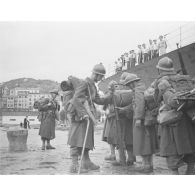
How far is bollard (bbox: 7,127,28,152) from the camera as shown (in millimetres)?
8023

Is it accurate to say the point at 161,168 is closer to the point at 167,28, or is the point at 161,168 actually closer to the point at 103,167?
the point at 103,167

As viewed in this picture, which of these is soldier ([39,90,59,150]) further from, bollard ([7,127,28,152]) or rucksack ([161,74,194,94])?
rucksack ([161,74,194,94])

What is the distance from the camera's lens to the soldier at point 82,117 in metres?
5.19

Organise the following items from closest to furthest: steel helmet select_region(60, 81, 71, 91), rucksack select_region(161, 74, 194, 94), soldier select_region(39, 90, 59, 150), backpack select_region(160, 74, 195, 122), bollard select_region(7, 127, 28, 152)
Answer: backpack select_region(160, 74, 195, 122) < rucksack select_region(161, 74, 194, 94) < steel helmet select_region(60, 81, 71, 91) < bollard select_region(7, 127, 28, 152) < soldier select_region(39, 90, 59, 150)

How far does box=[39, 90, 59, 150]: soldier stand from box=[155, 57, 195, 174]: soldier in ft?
14.2

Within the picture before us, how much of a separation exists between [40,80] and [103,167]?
7.15ft

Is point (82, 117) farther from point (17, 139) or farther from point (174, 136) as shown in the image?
point (17, 139)

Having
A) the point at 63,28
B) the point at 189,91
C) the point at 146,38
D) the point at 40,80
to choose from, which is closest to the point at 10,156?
the point at 40,80

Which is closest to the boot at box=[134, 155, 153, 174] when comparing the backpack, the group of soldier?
the group of soldier

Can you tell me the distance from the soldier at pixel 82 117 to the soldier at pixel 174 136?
1.15 m

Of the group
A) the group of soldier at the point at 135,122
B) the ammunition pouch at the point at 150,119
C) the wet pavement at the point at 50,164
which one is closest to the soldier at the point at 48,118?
the wet pavement at the point at 50,164

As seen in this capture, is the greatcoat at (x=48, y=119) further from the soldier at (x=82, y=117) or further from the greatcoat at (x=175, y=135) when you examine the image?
the greatcoat at (x=175, y=135)

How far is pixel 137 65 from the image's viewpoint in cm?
991

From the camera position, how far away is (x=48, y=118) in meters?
8.67
